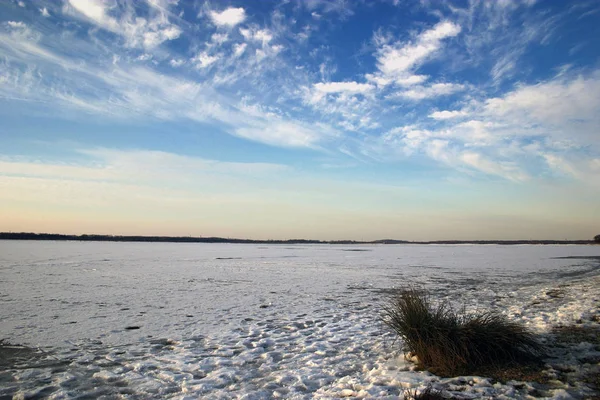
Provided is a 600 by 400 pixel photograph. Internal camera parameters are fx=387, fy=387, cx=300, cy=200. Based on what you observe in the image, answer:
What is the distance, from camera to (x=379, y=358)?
5699mm

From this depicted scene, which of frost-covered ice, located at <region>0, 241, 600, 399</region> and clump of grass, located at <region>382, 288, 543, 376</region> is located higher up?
clump of grass, located at <region>382, 288, 543, 376</region>

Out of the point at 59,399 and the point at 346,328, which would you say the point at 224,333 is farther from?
the point at 59,399

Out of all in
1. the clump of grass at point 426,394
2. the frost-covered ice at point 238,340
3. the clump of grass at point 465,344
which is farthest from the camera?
the clump of grass at point 465,344

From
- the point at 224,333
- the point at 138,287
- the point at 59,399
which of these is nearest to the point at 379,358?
the point at 224,333

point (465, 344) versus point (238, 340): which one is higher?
point (465, 344)

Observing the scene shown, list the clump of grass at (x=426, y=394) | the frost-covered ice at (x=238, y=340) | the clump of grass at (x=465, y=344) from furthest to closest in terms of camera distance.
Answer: the clump of grass at (x=465, y=344), the frost-covered ice at (x=238, y=340), the clump of grass at (x=426, y=394)

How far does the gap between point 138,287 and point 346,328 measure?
27.9 ft

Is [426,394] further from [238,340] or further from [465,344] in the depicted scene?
[238,340]

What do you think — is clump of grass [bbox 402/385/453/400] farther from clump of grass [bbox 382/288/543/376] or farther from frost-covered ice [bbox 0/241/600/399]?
clump of grass [bbox 382/288/543/376]

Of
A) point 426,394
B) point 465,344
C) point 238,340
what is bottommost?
point 238,340

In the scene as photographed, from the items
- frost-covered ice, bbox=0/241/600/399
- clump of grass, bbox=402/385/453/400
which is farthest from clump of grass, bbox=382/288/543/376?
clump of grass, bbox=402/385/453/400

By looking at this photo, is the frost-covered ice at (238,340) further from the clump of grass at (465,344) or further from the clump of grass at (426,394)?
the clump of grass at (465,344)

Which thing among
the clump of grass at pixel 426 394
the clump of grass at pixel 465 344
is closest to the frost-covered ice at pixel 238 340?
the clump of grass at pixel 426 394

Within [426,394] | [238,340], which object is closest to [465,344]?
[426,394]
